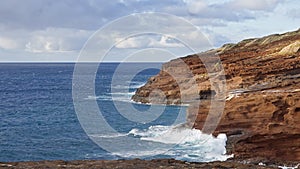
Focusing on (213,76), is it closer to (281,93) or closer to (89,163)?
(281,93)

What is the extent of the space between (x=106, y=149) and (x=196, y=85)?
2348 cm

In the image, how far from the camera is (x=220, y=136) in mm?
32656

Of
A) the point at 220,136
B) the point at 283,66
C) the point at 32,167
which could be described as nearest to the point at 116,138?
the point at 220,136

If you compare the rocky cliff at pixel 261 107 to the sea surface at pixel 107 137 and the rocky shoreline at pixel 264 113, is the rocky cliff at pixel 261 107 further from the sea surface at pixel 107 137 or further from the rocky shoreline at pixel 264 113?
the sea surface at pixel 107 137

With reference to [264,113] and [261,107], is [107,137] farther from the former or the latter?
[264,113]

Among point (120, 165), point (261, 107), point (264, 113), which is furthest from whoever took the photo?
point (261, 107)

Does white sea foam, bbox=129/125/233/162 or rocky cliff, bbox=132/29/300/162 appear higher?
rocky cliff, bbox=132/29/300/162

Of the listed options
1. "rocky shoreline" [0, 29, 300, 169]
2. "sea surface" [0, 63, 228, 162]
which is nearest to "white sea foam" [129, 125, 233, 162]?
"sea surface" [0, 63, 228, 162]

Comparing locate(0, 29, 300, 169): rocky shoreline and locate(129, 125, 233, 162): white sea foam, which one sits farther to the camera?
locate(129, 125, 233, 162): white sea foam

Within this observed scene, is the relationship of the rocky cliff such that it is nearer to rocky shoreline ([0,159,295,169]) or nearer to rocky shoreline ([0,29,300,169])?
rocky shoreline ([0,29,300,169])

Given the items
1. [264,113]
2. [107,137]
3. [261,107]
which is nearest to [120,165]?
[264,113]

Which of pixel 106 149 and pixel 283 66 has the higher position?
pixel 283 66

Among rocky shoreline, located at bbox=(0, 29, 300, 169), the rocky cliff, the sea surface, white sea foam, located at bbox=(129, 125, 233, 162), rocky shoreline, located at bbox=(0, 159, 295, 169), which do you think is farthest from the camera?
the sea surface

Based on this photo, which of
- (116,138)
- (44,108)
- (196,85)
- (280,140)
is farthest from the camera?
(44,108)
